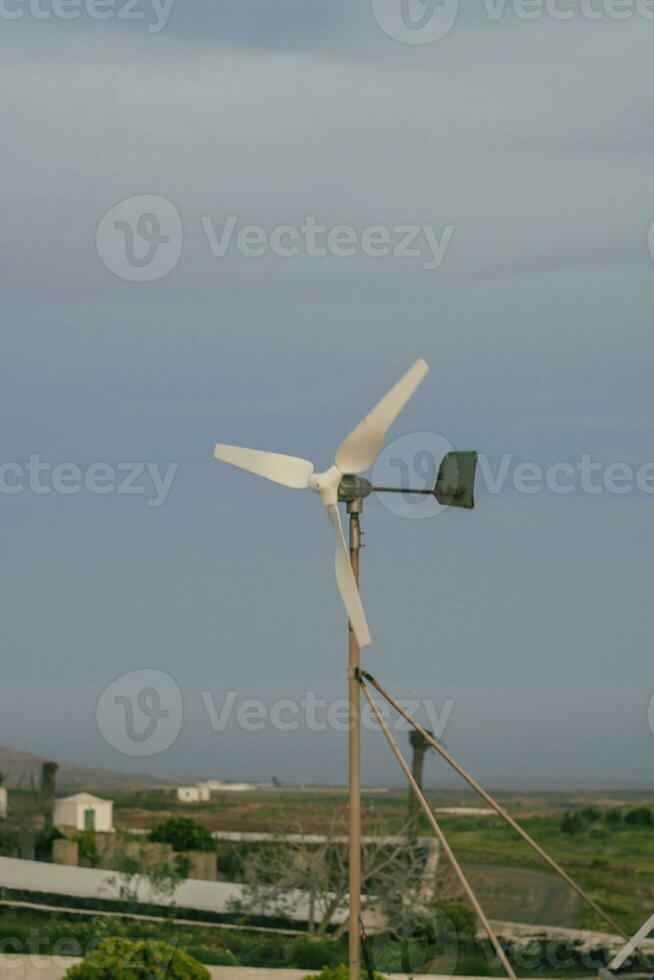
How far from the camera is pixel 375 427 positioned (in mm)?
16469

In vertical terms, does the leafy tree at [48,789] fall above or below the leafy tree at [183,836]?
above

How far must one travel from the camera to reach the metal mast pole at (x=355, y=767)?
16234 mm

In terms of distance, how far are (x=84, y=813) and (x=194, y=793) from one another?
4957 millimetres

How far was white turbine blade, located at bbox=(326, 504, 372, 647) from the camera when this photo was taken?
16.0 metres

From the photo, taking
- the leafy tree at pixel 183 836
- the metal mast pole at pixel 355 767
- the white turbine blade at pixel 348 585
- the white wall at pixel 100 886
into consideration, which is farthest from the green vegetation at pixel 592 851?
the white turbine blade at pixel 348 585

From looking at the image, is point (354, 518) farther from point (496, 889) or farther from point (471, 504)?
point (496, 889)

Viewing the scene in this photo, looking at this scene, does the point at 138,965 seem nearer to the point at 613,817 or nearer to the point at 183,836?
the point at 183,836

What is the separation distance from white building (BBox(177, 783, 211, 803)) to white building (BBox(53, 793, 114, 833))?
2.89m

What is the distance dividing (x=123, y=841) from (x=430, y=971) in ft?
30.9

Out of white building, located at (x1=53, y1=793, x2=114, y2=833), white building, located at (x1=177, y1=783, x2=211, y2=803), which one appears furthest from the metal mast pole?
white building, located at (x1=177, y1=783, x2=211, y2=803)

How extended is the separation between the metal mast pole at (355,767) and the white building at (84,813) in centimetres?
2008

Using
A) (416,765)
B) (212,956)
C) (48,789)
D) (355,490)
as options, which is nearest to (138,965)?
(212,956)

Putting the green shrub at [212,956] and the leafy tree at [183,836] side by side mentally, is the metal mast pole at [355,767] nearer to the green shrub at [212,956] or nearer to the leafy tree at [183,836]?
the green shrub at [212,956]

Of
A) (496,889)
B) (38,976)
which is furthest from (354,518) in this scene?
(496,889)
